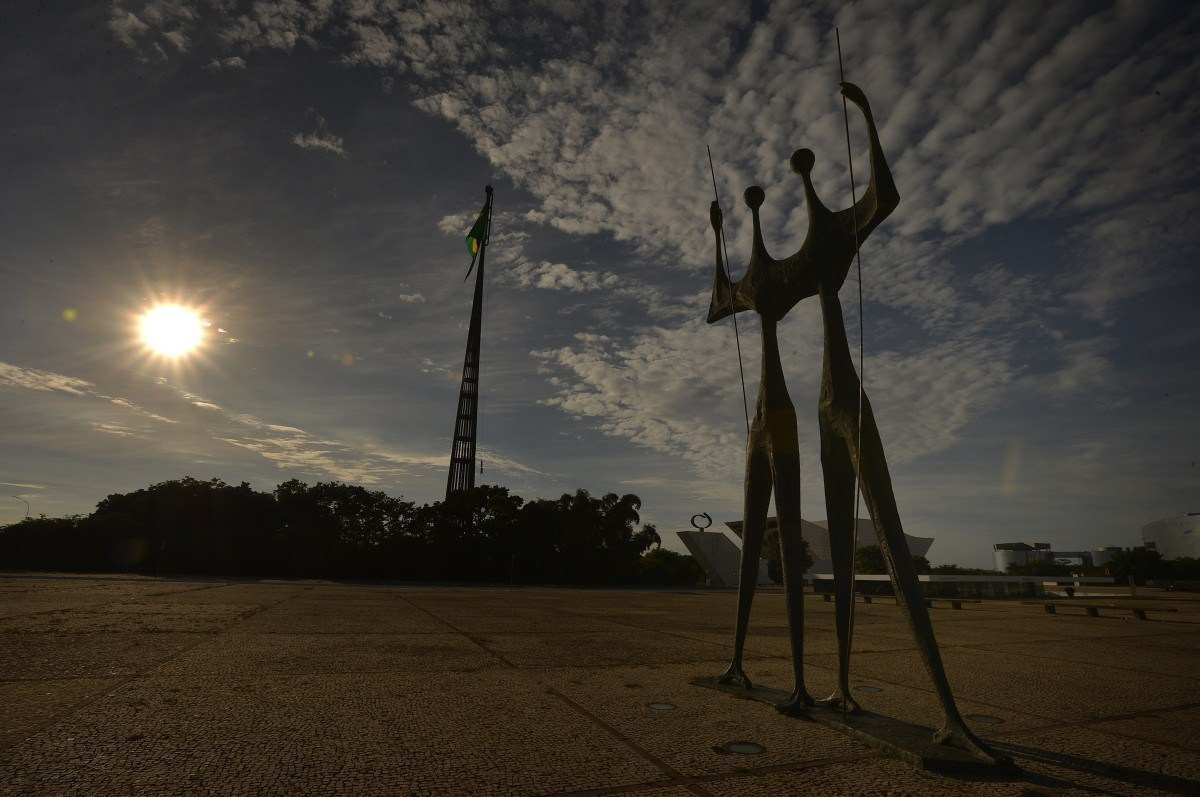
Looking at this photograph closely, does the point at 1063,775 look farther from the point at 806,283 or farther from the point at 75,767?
the point at 75,767

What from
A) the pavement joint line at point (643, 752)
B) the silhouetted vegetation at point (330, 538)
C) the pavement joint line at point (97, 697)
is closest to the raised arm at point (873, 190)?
the pavement joint line at point (643, 752)

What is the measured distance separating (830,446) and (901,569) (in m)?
0.85

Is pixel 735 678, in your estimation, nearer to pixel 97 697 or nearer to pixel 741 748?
pixel 741 748

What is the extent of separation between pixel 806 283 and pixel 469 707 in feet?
11.7

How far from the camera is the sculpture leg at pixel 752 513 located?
4.46 metres

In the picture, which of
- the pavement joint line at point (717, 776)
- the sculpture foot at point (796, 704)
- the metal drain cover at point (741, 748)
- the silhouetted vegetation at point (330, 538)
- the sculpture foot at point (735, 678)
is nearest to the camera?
the pavement joint line at point (717, 776)

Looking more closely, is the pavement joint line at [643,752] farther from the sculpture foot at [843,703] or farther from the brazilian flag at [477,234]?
the brazilian flag at [477,234]

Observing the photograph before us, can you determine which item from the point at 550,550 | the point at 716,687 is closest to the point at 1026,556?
the point at 550,550

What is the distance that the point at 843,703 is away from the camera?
3480 mm

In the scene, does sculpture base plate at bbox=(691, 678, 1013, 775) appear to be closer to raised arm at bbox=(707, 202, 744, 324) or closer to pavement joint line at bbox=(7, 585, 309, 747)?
raised arm at bbox=(707, 202, 744, 324)

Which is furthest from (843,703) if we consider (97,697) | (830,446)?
(97,697)

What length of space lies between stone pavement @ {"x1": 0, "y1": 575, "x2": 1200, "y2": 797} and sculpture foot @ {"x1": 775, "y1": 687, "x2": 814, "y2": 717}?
7 centimetres

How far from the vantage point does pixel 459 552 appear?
42.6 metres

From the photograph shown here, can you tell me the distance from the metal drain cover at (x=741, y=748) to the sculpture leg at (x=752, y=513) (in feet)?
4.55
